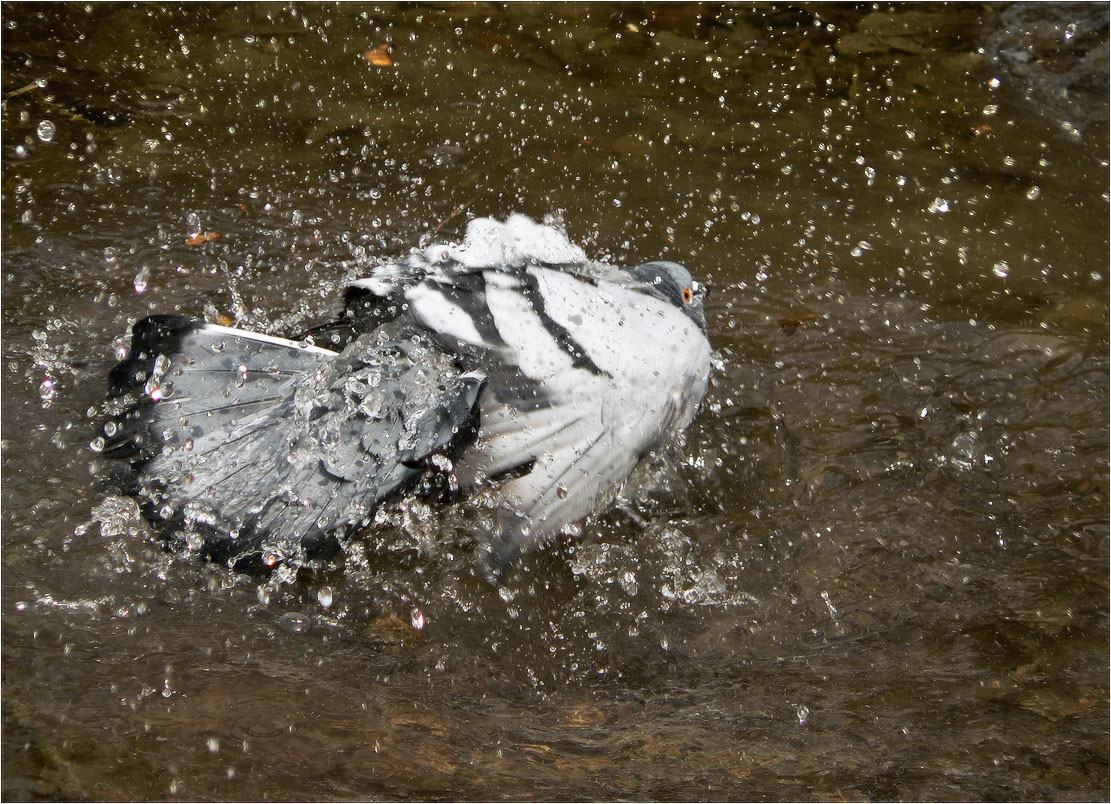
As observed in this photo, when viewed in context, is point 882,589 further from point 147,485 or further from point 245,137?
point 245,137

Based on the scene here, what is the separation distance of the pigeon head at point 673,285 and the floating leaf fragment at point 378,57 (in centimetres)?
174

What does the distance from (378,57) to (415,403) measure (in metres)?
2.33

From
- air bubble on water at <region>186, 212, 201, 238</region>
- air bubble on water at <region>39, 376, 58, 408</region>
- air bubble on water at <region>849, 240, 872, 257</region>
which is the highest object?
air bubble on water at <region>849, 240, 872, 257</region>

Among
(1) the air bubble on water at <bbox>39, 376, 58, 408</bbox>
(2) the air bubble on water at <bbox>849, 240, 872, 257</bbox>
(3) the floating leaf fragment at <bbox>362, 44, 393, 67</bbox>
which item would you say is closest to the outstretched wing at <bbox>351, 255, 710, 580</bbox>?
(1) the air bubble on water at <bbox>39, 376, 58, 408</bbox>

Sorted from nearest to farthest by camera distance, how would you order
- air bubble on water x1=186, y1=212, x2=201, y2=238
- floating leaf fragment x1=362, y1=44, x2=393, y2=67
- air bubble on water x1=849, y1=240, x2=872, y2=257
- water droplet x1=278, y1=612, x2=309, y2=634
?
water droplet x1=278, y1=612, x2=309, y2=634
air bubble on water x1=186, y1=212, x2=201, y2=238
air bubble on water x1=849, y1=240, x2=872, y2=257
floating leaf fragment x1=362, y1=44, x2=393, y2=67

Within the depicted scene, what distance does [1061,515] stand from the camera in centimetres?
333

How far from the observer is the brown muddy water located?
2.73 m

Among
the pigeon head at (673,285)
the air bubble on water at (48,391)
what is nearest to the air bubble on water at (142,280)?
the air bubble on water at (48,391)

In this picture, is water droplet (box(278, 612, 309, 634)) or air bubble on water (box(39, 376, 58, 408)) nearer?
water droplet (box(278, 612, 309, 634))

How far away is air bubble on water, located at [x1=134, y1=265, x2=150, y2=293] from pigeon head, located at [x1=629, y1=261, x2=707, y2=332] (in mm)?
1882

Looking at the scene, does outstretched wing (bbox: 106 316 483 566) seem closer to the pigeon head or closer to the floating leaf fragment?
the pigeon head

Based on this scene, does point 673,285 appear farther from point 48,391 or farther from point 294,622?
point 48,391

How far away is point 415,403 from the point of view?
2.42 meters

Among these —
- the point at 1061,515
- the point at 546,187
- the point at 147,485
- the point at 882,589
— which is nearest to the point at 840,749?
the point at 882,589
